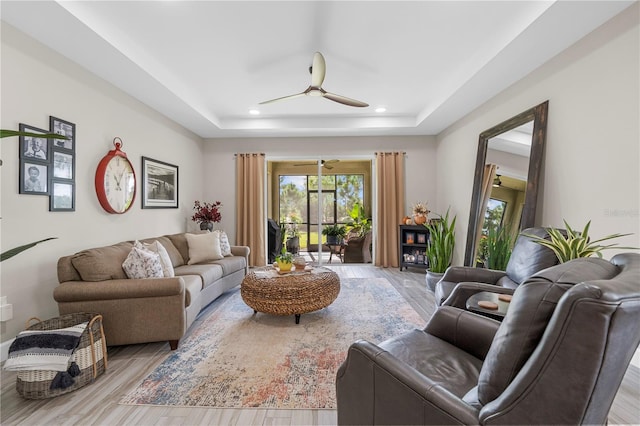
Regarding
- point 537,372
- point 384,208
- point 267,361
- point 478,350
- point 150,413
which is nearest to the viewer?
point 537,372

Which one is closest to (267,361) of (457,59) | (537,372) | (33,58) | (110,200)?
(537,372)

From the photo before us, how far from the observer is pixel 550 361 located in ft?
2.32

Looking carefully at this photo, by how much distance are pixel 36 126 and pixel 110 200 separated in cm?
97

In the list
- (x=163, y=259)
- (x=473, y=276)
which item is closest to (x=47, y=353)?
(x=163, y=259)

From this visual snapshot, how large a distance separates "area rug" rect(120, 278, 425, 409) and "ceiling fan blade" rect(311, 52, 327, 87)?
244 cm

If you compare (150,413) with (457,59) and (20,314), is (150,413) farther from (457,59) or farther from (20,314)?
(457,59)

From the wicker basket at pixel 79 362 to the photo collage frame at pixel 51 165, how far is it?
3.44 feet

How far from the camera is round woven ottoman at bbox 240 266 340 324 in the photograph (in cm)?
276

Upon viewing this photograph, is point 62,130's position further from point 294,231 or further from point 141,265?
point 294,231

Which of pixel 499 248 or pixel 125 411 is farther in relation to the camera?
pixel 499 248

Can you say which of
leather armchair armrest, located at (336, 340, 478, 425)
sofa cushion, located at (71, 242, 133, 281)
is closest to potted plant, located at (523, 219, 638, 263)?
leather armchair armrest, located at (336, 340, 478, 425)

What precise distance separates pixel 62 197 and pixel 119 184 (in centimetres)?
73

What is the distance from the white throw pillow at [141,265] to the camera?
2580mm

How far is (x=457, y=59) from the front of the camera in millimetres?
3189
